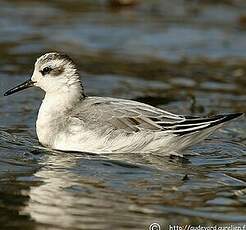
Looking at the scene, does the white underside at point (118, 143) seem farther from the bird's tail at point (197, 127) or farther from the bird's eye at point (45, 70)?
the bird's eye at point (45, 70)

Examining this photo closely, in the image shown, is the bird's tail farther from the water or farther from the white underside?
the water

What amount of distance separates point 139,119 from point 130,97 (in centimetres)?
356

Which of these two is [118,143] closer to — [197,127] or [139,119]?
[139,119]

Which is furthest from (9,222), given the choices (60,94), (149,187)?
(60,94)

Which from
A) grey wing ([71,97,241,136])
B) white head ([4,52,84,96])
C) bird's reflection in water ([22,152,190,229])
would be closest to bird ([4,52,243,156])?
grey wing ([71,97,241,136])

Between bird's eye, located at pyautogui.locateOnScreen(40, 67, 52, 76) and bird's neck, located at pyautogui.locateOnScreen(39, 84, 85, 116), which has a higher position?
bird's eye, located at pyautogui.locateOnScreen(40, 67, 52, 76)

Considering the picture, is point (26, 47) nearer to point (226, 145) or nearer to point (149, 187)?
point (226, 145)

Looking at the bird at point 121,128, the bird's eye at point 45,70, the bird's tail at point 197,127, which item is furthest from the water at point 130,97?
the bird's eye at point 45,70

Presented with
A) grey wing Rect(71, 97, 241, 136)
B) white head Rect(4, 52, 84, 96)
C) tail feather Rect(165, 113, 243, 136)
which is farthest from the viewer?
white head Rect(4, 52, 84, 96)

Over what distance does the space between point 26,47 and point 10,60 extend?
1.14 metres

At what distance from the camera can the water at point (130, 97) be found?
802 centimetres

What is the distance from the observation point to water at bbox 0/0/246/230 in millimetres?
8016

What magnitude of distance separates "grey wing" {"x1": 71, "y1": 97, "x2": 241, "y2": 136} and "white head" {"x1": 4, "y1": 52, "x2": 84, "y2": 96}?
2.02 ft

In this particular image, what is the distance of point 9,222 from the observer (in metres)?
7.56
